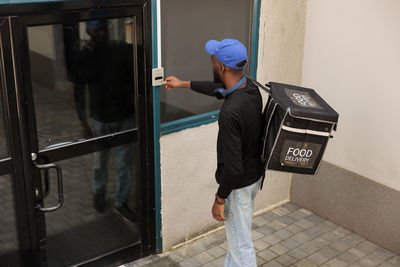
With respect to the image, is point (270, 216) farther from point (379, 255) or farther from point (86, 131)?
point (86, 131)

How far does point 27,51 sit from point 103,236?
5.98 ft

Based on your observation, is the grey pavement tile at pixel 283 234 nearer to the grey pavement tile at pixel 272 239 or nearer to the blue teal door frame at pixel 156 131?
the grey pavement tile at pixel 272 239

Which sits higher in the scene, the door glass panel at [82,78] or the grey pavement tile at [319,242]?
the door glass panel at [82,78]

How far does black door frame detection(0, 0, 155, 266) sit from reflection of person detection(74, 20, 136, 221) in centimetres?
8

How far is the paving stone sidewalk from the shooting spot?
5.09 m

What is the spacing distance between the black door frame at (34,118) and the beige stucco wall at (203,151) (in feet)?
0.77

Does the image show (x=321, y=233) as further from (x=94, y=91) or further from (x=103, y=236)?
(x=94, y=91)

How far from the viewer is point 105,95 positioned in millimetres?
4363

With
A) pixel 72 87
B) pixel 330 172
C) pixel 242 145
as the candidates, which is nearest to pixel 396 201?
pixel 330 172

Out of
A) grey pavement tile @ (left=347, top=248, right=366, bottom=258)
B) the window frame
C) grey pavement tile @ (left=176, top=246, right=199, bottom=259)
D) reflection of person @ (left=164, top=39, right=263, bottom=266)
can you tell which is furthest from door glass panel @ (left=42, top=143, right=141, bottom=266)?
grey pavement tile @ (left=347, top=248, right=366, bottom=258)

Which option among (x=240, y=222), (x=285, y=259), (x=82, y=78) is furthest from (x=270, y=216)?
(x=82, y=78)

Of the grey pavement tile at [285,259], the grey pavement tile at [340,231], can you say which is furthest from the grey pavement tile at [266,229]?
the grey pavement tile at [340,231]

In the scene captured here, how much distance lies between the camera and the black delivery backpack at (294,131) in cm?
381

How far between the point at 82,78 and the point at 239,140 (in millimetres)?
1350
